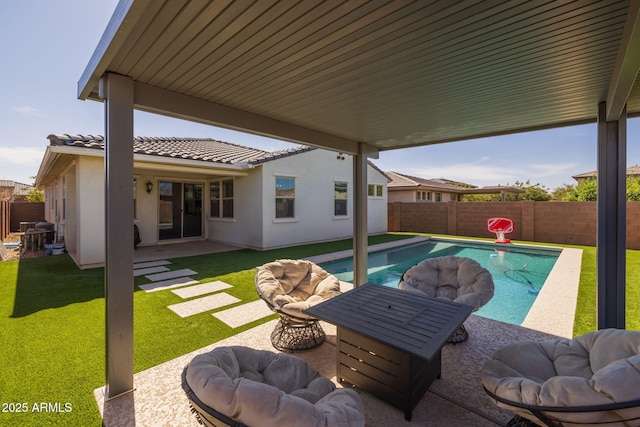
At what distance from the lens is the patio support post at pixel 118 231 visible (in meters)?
2.46

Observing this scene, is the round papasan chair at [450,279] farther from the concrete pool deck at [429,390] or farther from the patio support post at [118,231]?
the patio support post at [118,231]

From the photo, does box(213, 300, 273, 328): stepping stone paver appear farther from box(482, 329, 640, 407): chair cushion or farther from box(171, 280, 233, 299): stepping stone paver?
box(482, 329, 640, 407): chair cushion

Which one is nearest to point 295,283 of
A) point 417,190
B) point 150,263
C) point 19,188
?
point 150,263

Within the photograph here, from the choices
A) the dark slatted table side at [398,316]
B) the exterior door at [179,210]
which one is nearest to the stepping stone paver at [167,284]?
the dark slatted table side at [398,316]

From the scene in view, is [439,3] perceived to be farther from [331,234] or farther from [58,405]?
[331,234]

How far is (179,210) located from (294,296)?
8934 millimetres

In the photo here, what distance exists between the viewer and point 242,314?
4.34 m

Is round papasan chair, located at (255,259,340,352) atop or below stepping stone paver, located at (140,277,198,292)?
atop

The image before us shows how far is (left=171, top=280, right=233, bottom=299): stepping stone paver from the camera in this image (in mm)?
5199

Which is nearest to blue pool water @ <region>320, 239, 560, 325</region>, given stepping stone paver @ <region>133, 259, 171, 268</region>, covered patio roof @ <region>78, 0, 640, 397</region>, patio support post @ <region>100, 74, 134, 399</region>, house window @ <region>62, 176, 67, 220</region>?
covered patio roof @ <region>78, 0, 640, 397</region>

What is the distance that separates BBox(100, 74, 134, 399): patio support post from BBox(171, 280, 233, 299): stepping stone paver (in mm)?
2611

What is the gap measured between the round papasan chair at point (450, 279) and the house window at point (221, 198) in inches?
334

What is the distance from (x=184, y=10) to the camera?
1.80 metres

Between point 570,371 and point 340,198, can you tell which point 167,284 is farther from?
point 340,198
